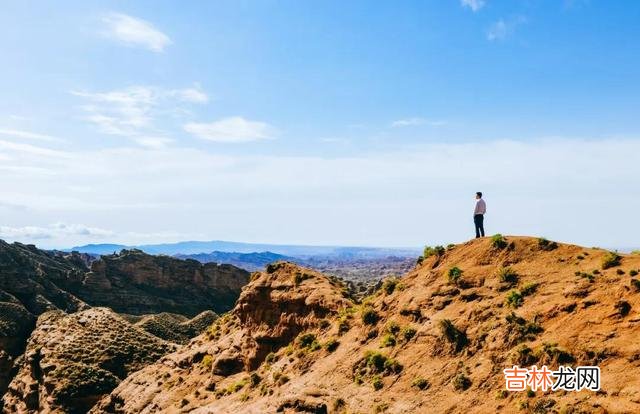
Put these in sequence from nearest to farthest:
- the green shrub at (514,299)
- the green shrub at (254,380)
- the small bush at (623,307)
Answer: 1. the small bush at (623,307)
2. the green shrub at (514,299)
3. the green shrub at (254,380)

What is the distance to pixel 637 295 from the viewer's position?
22250 mm

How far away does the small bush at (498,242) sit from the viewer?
105 ft

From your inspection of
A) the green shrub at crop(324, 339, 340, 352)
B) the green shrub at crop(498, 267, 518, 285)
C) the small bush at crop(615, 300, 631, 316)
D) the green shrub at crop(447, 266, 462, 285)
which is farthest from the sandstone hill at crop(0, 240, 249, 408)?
the small bush at crop(615, 300, 631, 316)

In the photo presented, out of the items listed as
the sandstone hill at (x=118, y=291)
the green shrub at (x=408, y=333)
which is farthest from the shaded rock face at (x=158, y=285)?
the green shrub at (x=408, y=333)

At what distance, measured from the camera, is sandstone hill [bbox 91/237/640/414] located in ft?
69.8

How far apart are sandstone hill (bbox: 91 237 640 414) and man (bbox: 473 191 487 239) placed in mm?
1606

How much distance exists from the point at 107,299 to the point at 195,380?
357ft

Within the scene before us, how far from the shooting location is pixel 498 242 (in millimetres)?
32281

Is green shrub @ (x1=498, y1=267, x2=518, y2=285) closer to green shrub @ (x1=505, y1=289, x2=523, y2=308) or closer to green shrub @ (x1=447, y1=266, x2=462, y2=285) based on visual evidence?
green shrub @ (x1=505, y1=289, x2=523, y2=308)

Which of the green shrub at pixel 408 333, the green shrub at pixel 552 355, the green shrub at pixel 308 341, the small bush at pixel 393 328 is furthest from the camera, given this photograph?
the green shrub at pixel 308 341

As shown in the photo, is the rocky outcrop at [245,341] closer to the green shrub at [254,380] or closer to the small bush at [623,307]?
the green shrub at [254,380]

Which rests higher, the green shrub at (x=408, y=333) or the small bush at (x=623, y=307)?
the small bush at (x=623, y=307)

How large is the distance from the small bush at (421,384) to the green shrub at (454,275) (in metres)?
8.08

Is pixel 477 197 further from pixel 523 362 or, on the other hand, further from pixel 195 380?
pixel 195 380
